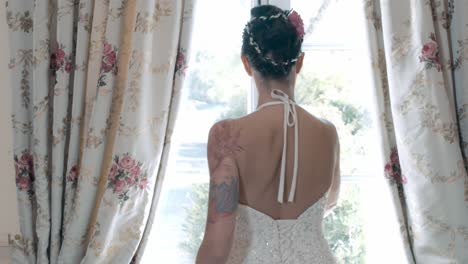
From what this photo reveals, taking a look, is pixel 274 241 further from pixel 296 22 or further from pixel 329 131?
pixel 296 22

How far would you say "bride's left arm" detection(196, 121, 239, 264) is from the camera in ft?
3.86

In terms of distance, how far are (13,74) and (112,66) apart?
0.30 metres

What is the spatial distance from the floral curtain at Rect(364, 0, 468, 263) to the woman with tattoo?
0.45 m

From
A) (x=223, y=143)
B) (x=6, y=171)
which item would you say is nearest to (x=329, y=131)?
(x=223, y=143)

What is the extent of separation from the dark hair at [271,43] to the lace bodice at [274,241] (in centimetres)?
34

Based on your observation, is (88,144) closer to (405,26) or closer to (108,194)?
(108,194)

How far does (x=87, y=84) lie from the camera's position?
154cm

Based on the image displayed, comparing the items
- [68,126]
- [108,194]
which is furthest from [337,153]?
[68,126]

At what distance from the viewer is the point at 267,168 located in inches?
48.1

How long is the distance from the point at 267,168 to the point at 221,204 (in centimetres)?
14

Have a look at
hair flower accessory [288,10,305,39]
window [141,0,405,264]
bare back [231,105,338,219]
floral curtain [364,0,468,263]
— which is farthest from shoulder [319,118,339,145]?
window [141,0,405,264]

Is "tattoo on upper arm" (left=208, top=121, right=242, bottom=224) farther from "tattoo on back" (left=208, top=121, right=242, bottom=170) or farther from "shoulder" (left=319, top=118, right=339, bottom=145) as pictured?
"shoulder" (left=319, top=118, right=339, bottom=145)

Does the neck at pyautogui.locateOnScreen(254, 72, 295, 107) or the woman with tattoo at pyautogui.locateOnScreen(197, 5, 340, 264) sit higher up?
the neck at pyautogui.locateOnScreen(254, 72, 295, 107)

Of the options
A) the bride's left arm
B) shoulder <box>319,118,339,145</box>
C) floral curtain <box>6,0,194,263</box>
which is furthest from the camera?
floral curtain <box>6,0,194,263</box>
